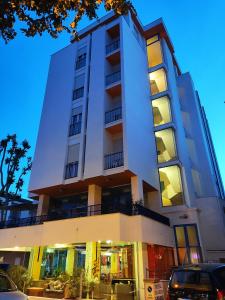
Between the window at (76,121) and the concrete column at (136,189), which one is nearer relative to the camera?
the concrete column at (136,189)

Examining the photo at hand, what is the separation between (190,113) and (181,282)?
20986 millimetres

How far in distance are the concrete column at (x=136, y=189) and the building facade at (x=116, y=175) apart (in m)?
0.07

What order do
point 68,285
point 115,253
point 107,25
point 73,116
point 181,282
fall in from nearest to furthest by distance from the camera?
1. point 181,282
2. point 68,285
3. point 115,253
4. point 73,116
5. point 107,25

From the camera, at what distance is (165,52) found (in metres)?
25.4

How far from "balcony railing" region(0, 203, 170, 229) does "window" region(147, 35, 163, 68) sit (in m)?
17.0

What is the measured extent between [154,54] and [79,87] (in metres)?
10.6

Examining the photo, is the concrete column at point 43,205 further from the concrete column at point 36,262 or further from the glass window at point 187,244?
the glass window at point 187,244

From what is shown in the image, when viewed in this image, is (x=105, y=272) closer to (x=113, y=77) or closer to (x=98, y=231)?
(x=98, y=231)

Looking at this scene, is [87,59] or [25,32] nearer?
[25,32]

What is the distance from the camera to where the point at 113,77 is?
64.6 feet

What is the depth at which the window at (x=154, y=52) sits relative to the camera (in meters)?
26.2

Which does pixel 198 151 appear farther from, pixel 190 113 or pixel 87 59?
pixel 87 59

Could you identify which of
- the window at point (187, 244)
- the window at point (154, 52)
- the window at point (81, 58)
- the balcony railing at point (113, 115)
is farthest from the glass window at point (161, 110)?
the window at point (187, 244)

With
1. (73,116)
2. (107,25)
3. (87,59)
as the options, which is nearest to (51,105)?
(73,116)
